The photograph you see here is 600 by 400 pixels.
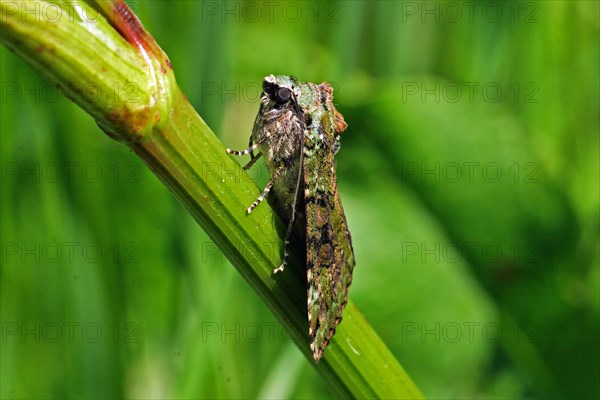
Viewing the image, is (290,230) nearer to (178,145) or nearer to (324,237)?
(324,237)

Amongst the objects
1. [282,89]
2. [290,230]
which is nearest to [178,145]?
[290,230]

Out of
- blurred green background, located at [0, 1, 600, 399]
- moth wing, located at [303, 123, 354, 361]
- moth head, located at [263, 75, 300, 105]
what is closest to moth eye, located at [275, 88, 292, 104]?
moth head, located at [263, 75, 300, 105]

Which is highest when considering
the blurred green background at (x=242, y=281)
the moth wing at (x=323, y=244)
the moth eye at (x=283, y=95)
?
the moth eye at (x=283, y=95)

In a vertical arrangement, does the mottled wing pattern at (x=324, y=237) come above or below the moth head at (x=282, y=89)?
below

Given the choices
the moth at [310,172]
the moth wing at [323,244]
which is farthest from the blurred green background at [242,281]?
the moth wing at [323,244]

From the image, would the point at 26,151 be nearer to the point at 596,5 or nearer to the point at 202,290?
the point at 202,290

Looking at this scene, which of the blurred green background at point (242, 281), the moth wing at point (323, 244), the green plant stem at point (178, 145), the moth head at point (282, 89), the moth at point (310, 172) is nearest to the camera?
the green plant stem at point (178, 145)

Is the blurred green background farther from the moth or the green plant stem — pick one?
the green plant stem

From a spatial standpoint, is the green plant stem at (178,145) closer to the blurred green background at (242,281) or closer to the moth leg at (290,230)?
the moth leg at (290,230)
